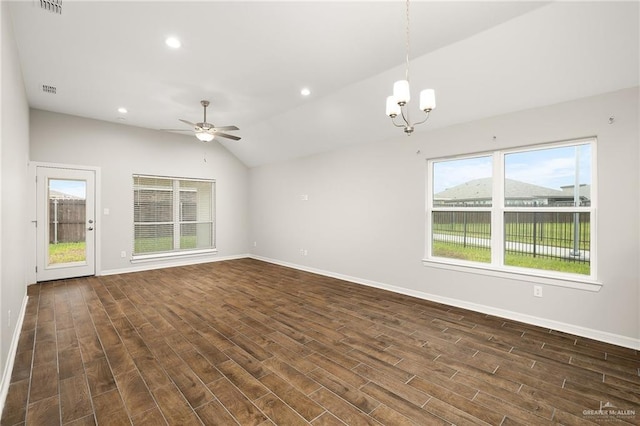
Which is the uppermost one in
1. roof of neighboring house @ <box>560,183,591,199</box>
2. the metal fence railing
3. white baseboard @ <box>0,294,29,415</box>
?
roof of neighboring house @ <box>560,183,591,199</box>

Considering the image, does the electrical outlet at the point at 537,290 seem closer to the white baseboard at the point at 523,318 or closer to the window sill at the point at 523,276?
the window sill at the point at 523,276

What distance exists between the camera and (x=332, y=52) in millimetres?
3189

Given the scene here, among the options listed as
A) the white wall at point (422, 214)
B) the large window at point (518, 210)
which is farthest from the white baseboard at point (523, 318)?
the large window at point (518, 210)

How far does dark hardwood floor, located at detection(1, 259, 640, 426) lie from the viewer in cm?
190

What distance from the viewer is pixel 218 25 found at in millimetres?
2760

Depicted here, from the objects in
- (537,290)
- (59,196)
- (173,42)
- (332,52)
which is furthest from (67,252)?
(537,290)

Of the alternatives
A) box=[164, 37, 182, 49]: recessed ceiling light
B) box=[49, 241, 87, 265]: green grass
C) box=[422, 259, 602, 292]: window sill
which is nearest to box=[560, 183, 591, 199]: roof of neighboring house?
box=[422, 259, 602, 292]: window sill

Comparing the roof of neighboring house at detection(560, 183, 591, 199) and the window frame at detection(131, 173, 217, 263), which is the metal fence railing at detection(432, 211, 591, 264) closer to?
the roof of neighboring house at detection(560, 183, 591, 199)

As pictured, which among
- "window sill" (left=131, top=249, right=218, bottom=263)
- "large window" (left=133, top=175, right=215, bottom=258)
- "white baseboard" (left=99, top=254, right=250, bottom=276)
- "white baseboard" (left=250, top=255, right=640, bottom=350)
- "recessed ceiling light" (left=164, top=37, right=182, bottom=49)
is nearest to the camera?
"white baseboard" (left=250, top=255, right=640, bottom=350)

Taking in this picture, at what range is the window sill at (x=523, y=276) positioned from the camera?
3043 mm

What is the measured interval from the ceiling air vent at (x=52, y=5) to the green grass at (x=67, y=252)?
4.40 m

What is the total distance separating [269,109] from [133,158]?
3372mm

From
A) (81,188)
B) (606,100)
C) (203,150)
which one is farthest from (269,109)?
(606,100)

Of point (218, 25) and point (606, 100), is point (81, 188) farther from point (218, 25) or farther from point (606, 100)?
point (606, 100)
